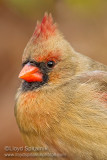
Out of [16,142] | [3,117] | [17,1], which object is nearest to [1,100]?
[3,117]

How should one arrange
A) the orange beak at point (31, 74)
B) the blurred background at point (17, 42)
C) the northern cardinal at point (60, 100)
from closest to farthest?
the northern cardinal at point (60, 100), the orange beak at point (31, 74), the blurred background at point (17, 42)

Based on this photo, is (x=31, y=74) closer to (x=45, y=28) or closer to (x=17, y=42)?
(x=45, y=28)

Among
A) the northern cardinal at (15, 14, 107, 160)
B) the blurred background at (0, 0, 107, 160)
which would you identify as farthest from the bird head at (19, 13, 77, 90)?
the blurred background at (0, 0, 107, 160)

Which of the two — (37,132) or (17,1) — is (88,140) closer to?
(37,132)

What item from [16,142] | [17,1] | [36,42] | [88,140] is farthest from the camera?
[16,142]

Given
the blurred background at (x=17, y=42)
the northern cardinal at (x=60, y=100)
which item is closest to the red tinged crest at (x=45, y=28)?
the northern cardinal at (x=60, y=100)

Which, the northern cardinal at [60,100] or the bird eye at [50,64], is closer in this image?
the northern cardinal at [60,100]

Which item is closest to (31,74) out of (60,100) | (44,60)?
(44,60)

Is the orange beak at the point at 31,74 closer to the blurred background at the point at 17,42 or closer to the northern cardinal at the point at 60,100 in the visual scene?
the northern cardinal at the point at 60,100
